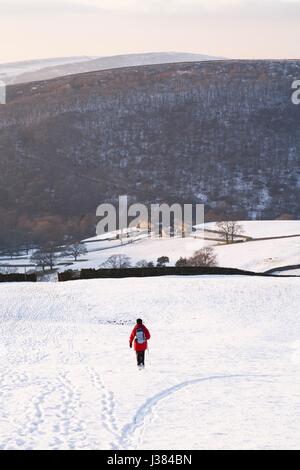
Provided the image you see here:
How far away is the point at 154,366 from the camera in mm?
19594

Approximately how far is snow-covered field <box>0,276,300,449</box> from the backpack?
90 cm

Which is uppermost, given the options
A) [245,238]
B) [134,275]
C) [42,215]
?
[134,275]

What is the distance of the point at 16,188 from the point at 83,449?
491 ft

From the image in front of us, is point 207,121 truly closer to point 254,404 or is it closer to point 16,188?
point 16,188

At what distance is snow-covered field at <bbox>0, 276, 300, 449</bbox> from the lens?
12328mm

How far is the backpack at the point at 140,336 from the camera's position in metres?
18.9

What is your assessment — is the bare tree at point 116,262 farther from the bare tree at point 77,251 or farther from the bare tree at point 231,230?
the bare tree at point 231,230

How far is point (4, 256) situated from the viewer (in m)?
100

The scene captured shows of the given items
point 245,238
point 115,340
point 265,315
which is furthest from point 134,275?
point 245,238

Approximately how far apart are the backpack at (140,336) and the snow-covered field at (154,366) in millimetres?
895

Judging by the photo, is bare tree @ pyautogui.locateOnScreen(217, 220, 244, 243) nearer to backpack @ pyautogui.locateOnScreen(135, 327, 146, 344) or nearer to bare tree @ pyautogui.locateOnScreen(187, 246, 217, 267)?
bare tree @ pyautogui.locateOnScreen(187, 246, 217, 267)

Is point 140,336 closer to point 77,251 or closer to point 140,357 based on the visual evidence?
point 140,357

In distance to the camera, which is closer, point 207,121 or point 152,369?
point 152,369
